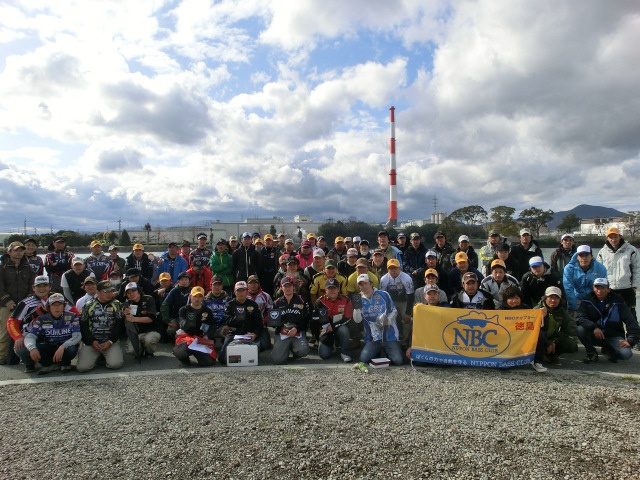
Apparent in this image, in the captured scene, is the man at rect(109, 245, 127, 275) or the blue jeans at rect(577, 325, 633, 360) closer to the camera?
the blue jeans at rect(577, 325, 633, 360)

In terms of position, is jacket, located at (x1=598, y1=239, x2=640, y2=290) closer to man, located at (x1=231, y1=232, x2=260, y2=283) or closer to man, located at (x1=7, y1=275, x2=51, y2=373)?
man, located at (x1=231, y1=232, x2=260, y2=283)

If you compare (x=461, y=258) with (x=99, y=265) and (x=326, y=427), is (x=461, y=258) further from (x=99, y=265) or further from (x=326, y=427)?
(x=99, y=265)

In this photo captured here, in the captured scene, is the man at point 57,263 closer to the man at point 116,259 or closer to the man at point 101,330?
the man at point 116,259

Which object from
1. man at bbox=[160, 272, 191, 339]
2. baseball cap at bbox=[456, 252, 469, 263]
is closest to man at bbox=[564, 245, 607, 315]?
baseball cap at bbox=[456, 252, 469, 263]

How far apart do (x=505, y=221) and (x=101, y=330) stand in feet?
182

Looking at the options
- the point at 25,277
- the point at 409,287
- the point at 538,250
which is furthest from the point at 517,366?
the point at 25,277

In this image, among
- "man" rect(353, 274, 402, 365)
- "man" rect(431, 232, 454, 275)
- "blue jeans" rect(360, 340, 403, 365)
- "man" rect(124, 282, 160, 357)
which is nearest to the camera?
"blue jeans" rect(360, 340, 403, 365)

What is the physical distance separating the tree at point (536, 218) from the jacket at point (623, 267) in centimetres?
5038

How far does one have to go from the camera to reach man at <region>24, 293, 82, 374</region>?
610cm

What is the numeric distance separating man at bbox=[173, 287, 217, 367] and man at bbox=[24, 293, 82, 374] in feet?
5.13

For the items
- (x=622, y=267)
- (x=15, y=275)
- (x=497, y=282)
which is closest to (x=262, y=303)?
(x=497, y=282)

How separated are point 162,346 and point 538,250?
763 centimetres

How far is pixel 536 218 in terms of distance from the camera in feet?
174

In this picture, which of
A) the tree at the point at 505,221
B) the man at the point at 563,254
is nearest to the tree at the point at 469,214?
the tree at the point at 505,221
